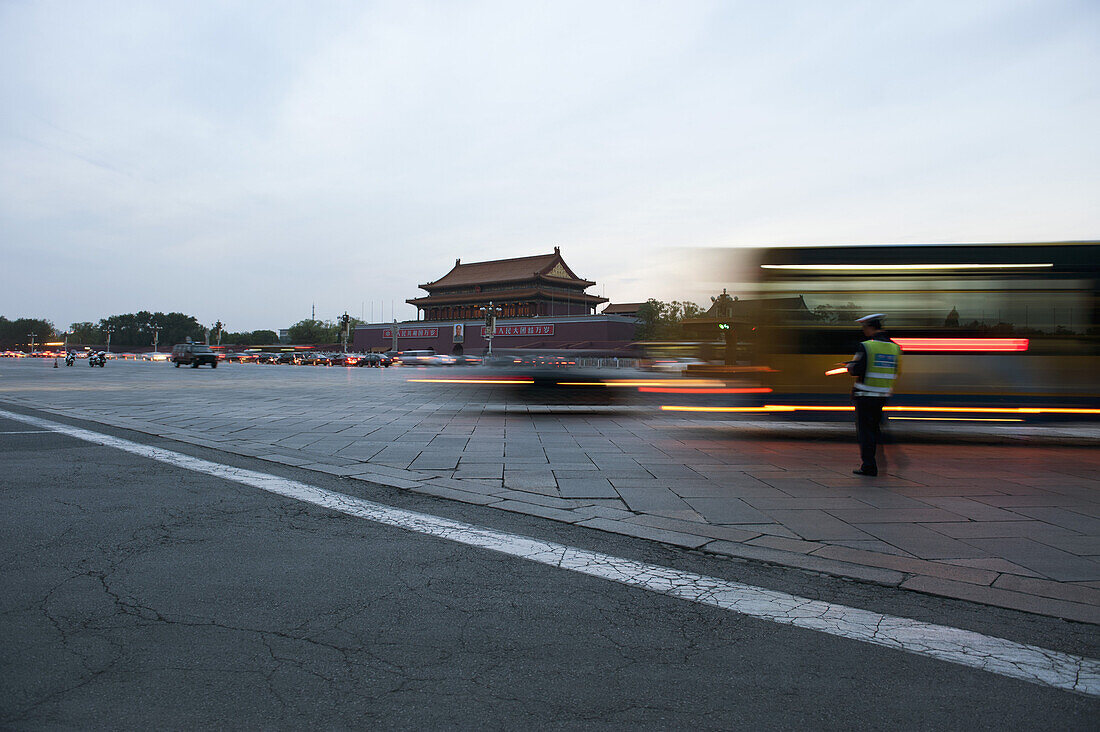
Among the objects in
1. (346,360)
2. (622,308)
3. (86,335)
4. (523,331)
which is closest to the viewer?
(523,331)

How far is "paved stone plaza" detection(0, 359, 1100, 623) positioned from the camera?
3.58 meters

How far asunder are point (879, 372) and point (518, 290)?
51.1 metres

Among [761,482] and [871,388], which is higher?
[871,388]

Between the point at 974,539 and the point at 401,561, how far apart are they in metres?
3.56

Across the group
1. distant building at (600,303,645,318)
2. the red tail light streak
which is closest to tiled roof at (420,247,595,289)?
distant building at (600,303,645,318)

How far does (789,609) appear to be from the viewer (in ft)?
9.48

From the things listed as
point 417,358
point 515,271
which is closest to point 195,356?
point 417,358

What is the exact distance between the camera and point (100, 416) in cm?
1077

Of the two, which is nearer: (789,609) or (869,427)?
(789,609)

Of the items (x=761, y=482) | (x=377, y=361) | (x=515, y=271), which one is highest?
(x=515, y=271)

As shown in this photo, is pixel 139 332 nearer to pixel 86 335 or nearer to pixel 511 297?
pixel 86 335

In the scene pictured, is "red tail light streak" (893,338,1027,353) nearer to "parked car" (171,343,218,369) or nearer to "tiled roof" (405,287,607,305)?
"parked car" (171,343,218,369)

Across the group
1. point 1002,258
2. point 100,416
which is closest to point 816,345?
point 1002,258

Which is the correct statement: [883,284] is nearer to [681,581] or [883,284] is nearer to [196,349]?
[681,581]
